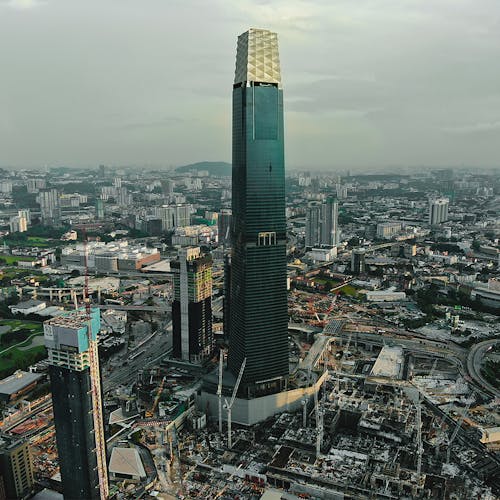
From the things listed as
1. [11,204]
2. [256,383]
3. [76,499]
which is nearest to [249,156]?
[256,383]

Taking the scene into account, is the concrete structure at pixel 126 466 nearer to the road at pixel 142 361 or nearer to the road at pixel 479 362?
the road at pixel 142 361

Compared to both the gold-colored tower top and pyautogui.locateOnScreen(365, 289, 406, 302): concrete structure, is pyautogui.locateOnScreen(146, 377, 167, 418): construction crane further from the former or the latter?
pyautogui.locateOnScreen(365, 289, 406, 302): concrete structure

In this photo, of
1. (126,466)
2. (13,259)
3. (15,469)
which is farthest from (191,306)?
(13,259)

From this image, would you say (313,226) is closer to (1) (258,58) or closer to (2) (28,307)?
(2) (28,307)

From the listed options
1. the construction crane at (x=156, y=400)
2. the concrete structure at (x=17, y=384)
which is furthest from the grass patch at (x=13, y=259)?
the construction crane at (x=156, y=400)

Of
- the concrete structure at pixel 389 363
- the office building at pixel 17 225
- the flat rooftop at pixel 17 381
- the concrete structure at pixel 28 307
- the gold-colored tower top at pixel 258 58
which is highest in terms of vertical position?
the gold-colored tower top at pixel 258 58

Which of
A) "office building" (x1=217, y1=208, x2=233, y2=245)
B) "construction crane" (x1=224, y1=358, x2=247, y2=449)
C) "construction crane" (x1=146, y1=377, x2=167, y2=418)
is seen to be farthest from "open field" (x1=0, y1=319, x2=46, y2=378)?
"office building" (x1=217, y1=208, x2=233, y2=245)
